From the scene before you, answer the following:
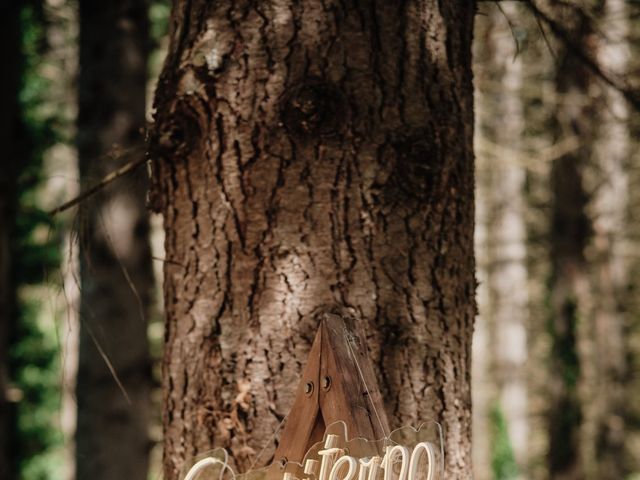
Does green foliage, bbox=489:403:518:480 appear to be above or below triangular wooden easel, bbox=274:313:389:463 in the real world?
below

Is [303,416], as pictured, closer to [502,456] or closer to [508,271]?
[502,456]

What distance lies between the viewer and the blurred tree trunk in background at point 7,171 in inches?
229

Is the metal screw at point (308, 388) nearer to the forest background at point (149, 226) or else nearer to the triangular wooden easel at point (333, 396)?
the triangular wooden easel at point (333, 396)

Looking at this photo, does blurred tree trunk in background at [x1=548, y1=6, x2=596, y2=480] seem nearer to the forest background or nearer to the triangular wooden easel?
the forest background

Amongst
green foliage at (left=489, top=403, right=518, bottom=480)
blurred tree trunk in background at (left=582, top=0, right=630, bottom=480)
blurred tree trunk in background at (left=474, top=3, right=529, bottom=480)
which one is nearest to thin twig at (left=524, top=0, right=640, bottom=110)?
blurred tree trunk in background at (left=582, top=0, right=630, bottom=480)

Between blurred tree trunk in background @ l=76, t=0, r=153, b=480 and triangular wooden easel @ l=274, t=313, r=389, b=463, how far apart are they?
300 cm

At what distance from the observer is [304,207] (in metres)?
1.84

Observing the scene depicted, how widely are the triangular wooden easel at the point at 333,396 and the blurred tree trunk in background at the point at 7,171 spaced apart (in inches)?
185

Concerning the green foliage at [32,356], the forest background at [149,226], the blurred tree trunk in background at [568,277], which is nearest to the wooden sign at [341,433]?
the forest background at [149,226]

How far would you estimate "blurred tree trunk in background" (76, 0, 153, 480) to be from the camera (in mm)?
4699

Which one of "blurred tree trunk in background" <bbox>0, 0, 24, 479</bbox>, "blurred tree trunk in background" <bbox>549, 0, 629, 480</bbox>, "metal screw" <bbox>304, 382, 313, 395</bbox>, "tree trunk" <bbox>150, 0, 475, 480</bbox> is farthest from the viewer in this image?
"blurred tree trunk in background" <bbox>549, 0, 629, 480</bbox>

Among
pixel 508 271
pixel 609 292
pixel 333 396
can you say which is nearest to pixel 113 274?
pixel 333 396

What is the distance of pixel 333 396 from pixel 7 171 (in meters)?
5.05

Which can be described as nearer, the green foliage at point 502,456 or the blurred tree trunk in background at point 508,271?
the green foliage at point 502,456
